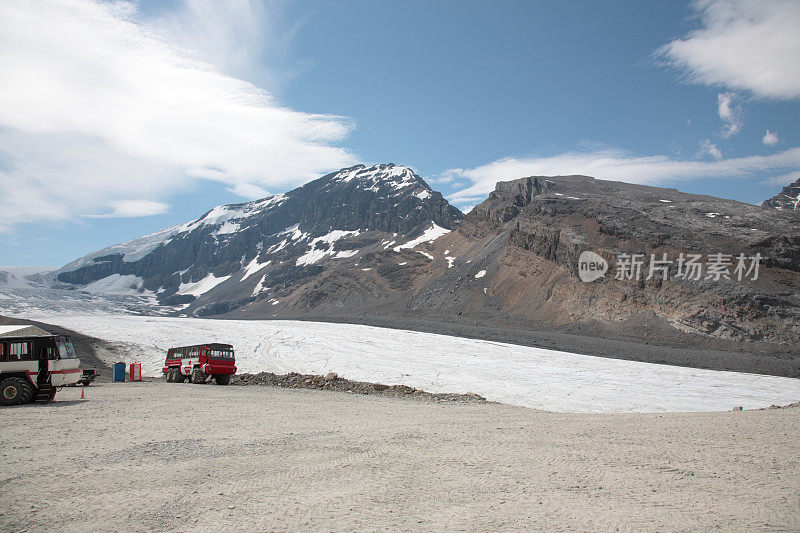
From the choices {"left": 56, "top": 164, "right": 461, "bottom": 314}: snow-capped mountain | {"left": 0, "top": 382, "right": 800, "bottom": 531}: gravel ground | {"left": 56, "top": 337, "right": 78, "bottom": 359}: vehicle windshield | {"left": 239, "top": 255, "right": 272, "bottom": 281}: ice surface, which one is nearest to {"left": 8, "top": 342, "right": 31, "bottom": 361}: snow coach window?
{"left": 56, "top": 337, "right": 78, "bottom": 359}: vehicle windshield

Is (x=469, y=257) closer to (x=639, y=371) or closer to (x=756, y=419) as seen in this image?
(x=639, y=371)

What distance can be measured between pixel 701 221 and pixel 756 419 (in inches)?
1946

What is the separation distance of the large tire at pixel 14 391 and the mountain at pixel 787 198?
17058cm

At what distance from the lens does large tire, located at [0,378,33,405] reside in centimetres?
1286

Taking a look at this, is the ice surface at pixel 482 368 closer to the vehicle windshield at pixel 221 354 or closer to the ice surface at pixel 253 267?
the vehicle windshield at pixel 221 354

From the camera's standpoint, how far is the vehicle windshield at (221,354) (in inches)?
867

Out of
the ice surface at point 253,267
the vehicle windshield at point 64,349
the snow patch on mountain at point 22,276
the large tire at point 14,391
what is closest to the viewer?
the large tire at point 14,391

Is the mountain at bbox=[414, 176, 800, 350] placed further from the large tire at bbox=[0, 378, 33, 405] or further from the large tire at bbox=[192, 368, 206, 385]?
the large tire at bbox=[0, 378, 33, 405]

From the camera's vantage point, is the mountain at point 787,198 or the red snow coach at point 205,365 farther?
the mountain at point 787,198

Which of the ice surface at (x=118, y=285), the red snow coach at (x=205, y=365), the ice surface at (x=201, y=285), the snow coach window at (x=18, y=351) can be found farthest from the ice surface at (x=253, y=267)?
the snow coach window at (x=18, y=351)

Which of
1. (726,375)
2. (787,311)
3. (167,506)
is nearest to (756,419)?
(167,506)

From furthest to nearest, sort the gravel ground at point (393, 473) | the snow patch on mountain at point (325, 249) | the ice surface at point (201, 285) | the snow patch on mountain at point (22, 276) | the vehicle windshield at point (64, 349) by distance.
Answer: the ice surface at point (201, 285) < the snow patch on mountain at point (325, 249) < the snow patch on mountain at point (22, 276) < the vehicle windshield at point (64, 349) < the gravel ground at point (393, 473)

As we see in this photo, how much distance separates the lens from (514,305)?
2256 inches

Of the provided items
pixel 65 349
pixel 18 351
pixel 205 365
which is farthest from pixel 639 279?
pixel 18 351
